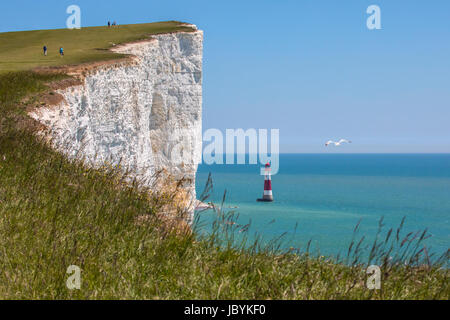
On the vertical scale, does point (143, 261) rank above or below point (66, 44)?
below

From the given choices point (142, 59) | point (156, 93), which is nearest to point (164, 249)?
point (142, 59)

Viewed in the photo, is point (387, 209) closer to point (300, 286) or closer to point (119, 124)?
point (119, 124)

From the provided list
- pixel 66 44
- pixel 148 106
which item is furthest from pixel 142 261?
pixel 66 44

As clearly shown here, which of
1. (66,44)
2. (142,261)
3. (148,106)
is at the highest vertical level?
(66,44)

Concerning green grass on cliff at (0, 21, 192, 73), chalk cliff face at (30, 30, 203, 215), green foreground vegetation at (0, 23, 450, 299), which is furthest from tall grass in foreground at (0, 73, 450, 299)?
green grass on cliff at (0, 21, 192, 73)

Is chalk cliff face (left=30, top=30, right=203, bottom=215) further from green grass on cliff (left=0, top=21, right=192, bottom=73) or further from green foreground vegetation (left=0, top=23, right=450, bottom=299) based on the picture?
green foreground vegetation (left=0, top=23, right=450, bottom=299)

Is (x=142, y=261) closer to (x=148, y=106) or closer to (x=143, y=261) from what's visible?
(x=143, y=261)

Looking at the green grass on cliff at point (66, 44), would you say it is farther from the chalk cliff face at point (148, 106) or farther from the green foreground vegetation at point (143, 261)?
the green foreground vegetation at point (143, 261)
